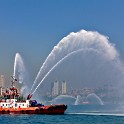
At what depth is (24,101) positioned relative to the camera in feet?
346

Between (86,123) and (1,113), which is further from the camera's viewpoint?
(1,113)

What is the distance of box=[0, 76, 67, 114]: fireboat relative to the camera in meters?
104

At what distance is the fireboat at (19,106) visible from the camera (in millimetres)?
103500

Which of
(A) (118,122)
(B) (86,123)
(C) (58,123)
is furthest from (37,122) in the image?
(A) (118,122)

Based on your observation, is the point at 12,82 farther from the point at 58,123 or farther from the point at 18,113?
the point at 58,123

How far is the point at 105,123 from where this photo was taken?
7700 centimetres

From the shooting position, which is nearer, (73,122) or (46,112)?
(73,122)

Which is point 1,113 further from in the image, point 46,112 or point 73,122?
point 73,122

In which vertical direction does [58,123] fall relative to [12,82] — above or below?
below

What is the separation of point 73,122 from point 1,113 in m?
31.3

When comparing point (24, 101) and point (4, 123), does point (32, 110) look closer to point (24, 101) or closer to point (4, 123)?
point (24, 101)

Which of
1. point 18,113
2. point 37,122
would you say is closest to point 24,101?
point 18,113

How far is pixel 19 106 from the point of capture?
10494cm

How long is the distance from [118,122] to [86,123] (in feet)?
19.9
